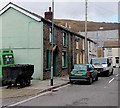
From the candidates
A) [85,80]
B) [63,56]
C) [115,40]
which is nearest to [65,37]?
[63,56]

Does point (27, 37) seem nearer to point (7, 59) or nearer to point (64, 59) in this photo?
point (7, 59)

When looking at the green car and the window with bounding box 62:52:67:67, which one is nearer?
the green car

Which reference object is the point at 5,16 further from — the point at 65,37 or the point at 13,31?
the point at 65,37

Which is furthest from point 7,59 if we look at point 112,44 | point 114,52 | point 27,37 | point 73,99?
point 112,44

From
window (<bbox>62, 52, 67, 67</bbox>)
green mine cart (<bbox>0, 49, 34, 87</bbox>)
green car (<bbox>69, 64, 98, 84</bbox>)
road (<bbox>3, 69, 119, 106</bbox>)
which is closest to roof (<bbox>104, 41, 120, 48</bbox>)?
window (<bbox>62, 52, 67, 67</bbox>)

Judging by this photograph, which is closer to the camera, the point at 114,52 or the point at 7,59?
the point at 7,59

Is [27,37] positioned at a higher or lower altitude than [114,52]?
higher

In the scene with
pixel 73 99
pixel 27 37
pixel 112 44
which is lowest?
pixel 73 99

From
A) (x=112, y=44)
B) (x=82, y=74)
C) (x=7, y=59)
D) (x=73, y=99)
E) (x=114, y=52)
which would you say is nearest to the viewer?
(x=73, y=99)

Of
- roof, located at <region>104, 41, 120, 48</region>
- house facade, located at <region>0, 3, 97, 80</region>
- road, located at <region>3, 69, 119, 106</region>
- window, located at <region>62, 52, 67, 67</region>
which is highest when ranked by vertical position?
roof, located at <region>104, 41, 120, 48</region>

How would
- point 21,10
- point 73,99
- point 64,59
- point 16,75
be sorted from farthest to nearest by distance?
point 64,59 → point 21,10 → point 16,75 → point 73,99

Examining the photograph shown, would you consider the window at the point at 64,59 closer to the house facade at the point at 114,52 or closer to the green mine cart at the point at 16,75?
the green mine cart at the point at 16,75

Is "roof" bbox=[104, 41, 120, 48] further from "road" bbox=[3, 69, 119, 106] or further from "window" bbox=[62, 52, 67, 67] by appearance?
"road" bbox=[3, 69, 119, 106]

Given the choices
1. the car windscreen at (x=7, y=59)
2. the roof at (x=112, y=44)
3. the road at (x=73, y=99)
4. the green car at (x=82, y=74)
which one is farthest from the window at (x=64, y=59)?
the roof at (x=112, y=44)
